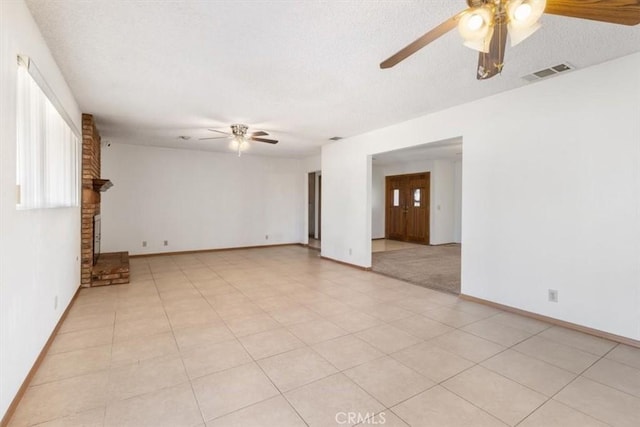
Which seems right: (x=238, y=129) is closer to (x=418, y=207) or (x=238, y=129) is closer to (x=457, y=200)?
(x=418, y=207)

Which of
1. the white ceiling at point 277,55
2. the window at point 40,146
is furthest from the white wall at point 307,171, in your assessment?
the window at point 40,146

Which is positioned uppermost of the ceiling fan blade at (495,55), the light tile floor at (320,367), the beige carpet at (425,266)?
the ceiling fan blade at (495,55)

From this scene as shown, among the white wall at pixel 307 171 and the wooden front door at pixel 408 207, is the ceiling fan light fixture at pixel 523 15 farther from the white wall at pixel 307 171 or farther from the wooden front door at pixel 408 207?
the wooden front door at pixel 408 207

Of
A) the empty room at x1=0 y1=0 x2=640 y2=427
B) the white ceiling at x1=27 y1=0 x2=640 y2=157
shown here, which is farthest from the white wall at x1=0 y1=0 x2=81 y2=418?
the white ceiling at x1=27 y1=0 x2=640 y2=157

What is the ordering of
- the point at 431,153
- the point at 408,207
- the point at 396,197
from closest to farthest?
the point at 431,153
the point at 408,207
the point at 396,197

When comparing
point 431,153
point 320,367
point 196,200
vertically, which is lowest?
point 320,367

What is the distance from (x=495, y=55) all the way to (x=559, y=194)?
2.14 metres

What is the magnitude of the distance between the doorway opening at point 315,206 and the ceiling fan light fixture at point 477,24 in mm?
8160

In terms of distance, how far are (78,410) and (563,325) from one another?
13.8 ft

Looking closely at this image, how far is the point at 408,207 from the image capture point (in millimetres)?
9789

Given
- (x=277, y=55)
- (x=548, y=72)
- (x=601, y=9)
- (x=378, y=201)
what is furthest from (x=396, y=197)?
(x=601, y=9)

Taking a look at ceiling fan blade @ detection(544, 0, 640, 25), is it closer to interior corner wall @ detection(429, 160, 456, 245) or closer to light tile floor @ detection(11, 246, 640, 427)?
light tile floor @ detection(11, 246, 640, 427)

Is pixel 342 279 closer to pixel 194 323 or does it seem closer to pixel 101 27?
pixel 194 323

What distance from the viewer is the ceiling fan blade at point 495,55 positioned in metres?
1.72
